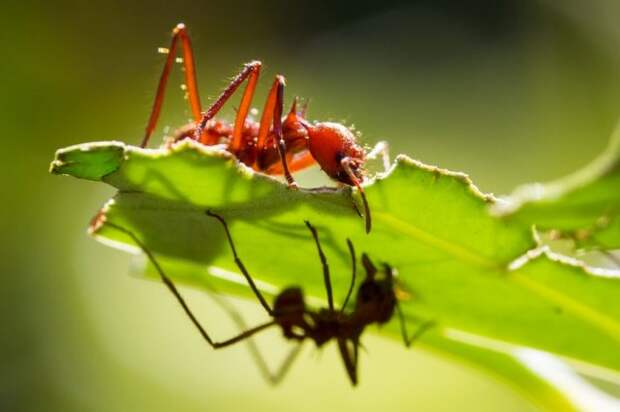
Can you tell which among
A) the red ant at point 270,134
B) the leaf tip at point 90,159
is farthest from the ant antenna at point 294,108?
the leaf tip at point 90,159

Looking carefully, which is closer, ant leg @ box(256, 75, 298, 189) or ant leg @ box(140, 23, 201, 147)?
ant leg @ box(256, 75, 298, 189)

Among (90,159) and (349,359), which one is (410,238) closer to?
(90,159)

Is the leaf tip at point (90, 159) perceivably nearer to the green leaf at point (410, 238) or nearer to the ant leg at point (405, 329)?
the green leaf at point (410, 238)

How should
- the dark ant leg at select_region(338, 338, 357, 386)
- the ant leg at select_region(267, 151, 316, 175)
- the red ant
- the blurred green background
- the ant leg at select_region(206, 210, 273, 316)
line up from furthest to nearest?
the blurred green background → the ant leg at select_region(267, 151, 316, 175) → the dark ant leg at select_region(338, 338, 357, 386) → the red ant → the ant leg at select_region(206, 210, 273, 316)

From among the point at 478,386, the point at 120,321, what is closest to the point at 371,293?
the point at 478,386

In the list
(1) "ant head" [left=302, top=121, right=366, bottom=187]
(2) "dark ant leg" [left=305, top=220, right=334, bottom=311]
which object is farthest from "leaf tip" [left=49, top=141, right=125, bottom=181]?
(1) "ant head" [left=302, top=121, right=366, bottom=187]

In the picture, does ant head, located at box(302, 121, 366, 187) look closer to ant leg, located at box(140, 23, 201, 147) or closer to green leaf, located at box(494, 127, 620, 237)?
ant leg, located at box(140, 23, 201, 147)
